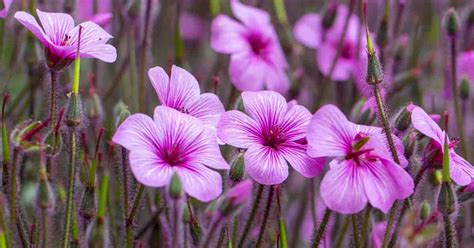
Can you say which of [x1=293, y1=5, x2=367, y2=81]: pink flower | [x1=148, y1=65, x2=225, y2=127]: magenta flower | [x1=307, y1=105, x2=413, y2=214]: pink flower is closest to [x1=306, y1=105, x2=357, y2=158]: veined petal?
[x1=307, y1=105, x2=413, y2=214]: pink flower

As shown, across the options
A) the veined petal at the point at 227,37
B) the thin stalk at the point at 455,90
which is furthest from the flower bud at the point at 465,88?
the veined petal at the point at 227,37

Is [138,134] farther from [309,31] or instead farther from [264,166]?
[309,31]

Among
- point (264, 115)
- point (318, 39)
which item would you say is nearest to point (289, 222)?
point (318, 39)

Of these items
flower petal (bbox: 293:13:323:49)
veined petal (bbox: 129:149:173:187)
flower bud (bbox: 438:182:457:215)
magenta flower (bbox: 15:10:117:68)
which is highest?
flower petal (bbox: 293:13:323:49)

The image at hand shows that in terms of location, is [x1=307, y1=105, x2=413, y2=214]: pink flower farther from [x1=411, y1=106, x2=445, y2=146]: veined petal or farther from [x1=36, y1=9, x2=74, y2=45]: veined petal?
[x1=36, y1=9, x2=74, y2=45]: veined petal

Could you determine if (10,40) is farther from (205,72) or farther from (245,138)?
(245,138)

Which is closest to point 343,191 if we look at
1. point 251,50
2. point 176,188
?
point 176,188
